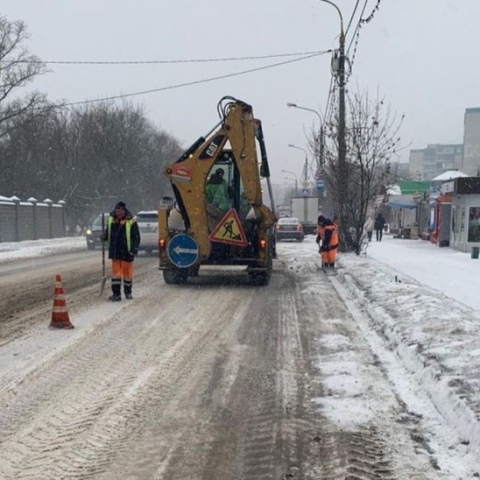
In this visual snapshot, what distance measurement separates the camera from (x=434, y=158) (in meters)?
165

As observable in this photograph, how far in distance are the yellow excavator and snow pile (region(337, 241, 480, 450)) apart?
2.38m

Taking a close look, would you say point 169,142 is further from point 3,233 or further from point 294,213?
point 3,233

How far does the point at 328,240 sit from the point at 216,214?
468 cm

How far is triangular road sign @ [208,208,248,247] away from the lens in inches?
518

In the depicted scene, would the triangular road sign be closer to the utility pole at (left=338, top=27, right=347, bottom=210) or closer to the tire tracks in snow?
the tire tracks in snow

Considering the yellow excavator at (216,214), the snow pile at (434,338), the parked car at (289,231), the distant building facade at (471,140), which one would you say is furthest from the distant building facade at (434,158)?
the snow pile at (434,338)

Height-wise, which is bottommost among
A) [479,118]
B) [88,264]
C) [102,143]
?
[88,264]

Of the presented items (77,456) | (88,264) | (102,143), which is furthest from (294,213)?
(77,456)

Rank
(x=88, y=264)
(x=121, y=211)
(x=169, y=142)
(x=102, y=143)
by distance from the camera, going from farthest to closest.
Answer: (x=169, y=142) < (x=102, y=143) < (x=88, y=264) < (x=121, y=211)

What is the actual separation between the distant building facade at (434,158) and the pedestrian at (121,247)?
149257mm

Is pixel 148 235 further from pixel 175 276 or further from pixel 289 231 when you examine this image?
pixel 289 231

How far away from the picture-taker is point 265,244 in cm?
1356

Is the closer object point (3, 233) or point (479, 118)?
point (3, 233)

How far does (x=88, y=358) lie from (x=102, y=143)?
182 feet
